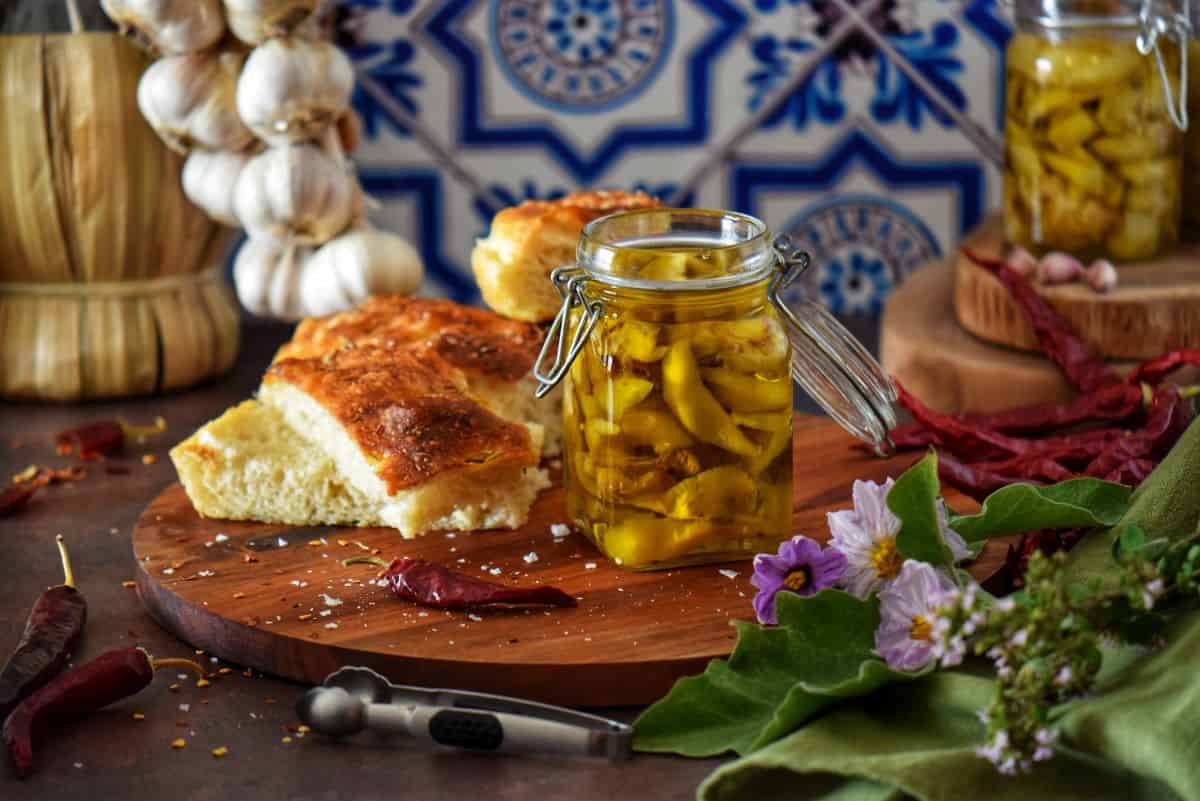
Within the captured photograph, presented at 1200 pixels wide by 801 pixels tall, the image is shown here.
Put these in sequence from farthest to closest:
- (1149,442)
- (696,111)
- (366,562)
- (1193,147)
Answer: (696,111), (1193,147), (1149,442), (366,562)

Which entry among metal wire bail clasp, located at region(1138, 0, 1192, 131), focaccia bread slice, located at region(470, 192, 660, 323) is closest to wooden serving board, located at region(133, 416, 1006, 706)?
focaccia bread slice, located at region(470, 192, 660, 323)

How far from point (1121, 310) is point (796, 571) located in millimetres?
759

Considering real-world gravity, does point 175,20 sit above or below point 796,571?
above

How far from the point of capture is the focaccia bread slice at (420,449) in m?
1.35

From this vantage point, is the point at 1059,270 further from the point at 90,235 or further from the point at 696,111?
the point at 90,235

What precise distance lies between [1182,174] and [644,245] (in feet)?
3.02

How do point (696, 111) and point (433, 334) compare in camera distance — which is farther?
point (696, 111)

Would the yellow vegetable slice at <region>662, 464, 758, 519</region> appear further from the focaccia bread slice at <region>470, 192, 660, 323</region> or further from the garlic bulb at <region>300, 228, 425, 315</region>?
the garlic bulb at <region>300, 228, 425, 315</region>

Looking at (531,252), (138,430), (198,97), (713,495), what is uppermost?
(198,97)

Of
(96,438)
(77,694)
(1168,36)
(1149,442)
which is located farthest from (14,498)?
(1168,36)

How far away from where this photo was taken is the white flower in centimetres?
110

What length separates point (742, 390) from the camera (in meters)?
1.22

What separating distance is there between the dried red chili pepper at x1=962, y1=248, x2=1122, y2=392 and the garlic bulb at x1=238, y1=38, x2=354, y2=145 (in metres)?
0.74

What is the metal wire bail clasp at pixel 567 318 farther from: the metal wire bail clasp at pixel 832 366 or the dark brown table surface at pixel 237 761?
the dark brown table surface at pixel 237 761
